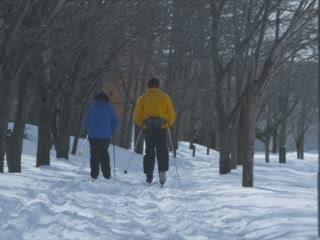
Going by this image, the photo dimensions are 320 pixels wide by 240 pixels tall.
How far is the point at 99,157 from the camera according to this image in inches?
477

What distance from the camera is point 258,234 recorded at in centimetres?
634

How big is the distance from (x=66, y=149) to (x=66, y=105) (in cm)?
167

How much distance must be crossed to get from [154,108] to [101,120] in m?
1.28

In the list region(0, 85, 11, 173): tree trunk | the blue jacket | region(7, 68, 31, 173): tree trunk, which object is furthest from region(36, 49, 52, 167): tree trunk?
region(0, 85, 11, 173): tree trunk

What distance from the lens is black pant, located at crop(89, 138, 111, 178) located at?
12016mm

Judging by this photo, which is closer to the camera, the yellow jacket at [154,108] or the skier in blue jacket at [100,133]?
the yellow jacket at [154,108]

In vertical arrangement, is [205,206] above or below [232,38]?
below

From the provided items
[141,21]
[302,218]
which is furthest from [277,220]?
[141,21]

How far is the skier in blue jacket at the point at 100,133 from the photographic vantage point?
12.1 m

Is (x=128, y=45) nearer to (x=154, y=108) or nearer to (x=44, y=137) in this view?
(x=44, y=137)

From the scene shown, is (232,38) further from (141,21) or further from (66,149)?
(66,149)

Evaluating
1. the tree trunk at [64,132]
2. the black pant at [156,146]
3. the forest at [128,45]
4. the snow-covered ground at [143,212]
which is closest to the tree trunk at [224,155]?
the forest at [128,45]

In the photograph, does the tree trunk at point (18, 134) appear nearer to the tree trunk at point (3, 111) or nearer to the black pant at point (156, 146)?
the tree trunk at point (3, 111)

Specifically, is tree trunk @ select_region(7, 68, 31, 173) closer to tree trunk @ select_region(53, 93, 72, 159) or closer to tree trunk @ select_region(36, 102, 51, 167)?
tree trunk @ select_region(36, 102, 51, 167)
